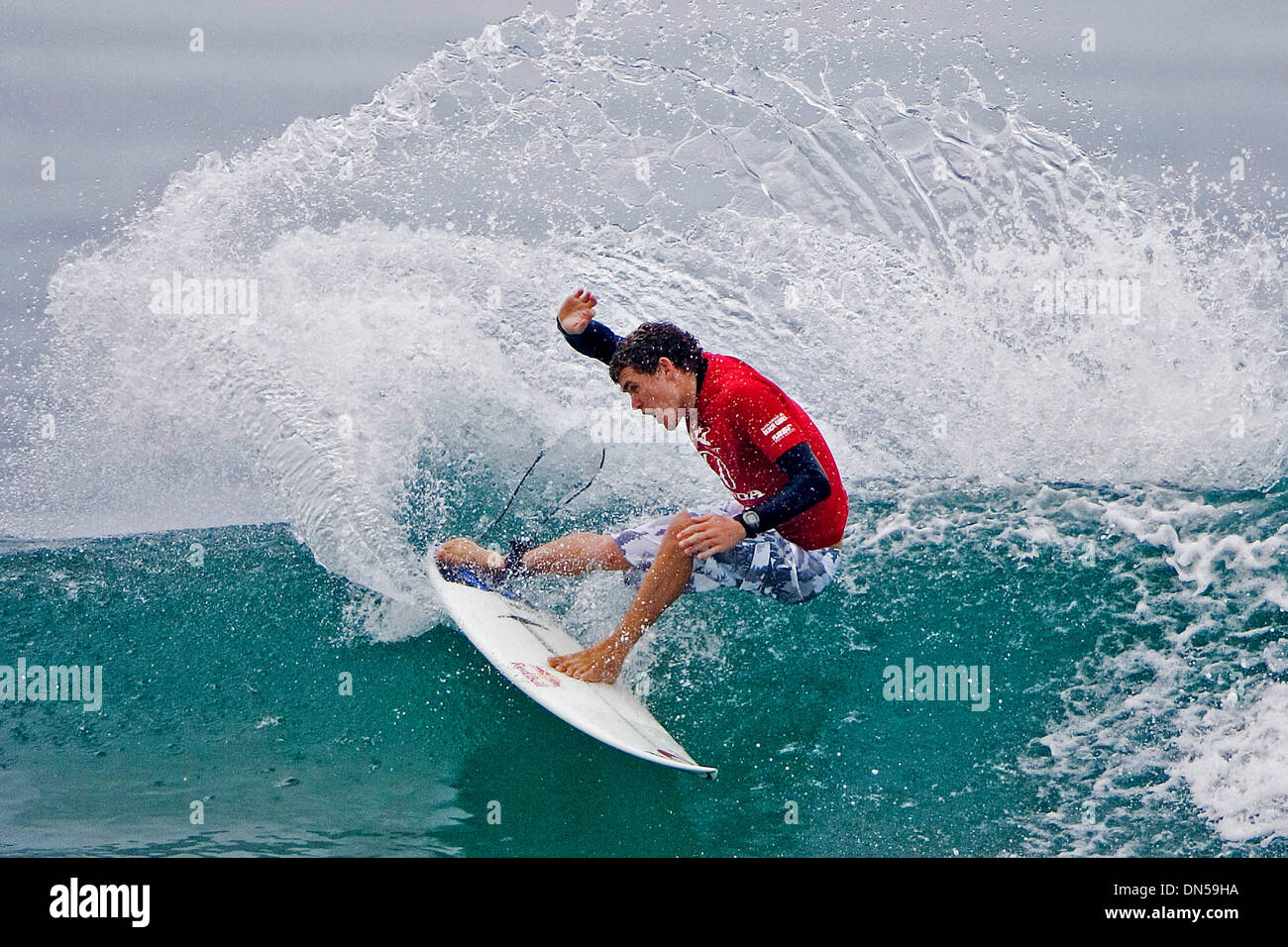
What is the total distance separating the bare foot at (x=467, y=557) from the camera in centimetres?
537

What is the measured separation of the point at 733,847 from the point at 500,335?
4114 mm

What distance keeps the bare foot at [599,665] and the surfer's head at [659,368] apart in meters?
1.03

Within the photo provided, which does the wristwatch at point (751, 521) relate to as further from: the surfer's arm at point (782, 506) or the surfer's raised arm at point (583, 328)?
the surfer's raised arm at point (583, 328)

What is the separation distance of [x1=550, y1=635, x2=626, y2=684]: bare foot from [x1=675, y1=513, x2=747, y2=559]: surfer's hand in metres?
0.75

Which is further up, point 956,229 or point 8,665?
point 956,229

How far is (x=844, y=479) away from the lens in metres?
6.96

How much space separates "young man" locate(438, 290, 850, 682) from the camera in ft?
13.9

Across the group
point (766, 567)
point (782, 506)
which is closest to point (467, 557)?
point (766, 567)

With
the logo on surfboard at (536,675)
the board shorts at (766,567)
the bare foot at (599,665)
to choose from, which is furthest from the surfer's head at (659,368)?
the logo on surfboard at (536,675)

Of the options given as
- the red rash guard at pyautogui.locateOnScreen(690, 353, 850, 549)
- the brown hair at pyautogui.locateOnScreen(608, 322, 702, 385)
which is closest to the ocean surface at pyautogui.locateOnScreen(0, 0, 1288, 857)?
the red rash guard at pyautogui.locateOnScreen(690, 353, 850, 549)

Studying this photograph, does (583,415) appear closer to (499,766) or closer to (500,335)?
(500,335)

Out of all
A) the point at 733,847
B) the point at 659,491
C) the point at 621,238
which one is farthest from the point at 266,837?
the point at 621,238

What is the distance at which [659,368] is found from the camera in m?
4.40

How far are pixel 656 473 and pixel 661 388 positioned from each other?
2653mm
